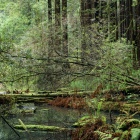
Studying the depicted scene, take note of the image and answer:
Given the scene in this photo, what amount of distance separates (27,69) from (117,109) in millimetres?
3230

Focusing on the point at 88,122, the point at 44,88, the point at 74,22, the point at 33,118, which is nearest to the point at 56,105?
the point at 33,118

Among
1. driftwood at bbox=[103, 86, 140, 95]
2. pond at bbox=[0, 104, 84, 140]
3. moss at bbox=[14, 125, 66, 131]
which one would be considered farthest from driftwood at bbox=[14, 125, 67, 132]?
driftwood at bbox=[103, 86, 140, 95]

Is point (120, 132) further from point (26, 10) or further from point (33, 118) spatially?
point (26, 10)

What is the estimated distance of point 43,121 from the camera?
9828mm

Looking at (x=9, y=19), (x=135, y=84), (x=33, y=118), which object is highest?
(x=9, y=19)

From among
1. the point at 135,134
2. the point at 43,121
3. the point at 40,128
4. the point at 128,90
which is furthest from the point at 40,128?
the point at 128,90

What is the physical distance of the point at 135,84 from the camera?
1005cm

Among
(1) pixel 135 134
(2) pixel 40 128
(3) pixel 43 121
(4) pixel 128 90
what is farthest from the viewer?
(4) pixel 128 90

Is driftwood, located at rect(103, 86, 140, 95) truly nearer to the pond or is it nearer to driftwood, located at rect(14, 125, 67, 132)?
the pond

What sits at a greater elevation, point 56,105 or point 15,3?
point 15,3

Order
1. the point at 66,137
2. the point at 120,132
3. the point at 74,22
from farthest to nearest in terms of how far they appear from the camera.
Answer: the point at 74,22 → the point at 66,137 → the point at 120,132

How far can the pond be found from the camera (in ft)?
25.8

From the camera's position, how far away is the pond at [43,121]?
25.8ft

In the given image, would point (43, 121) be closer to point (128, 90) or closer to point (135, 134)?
point (128, 90)
